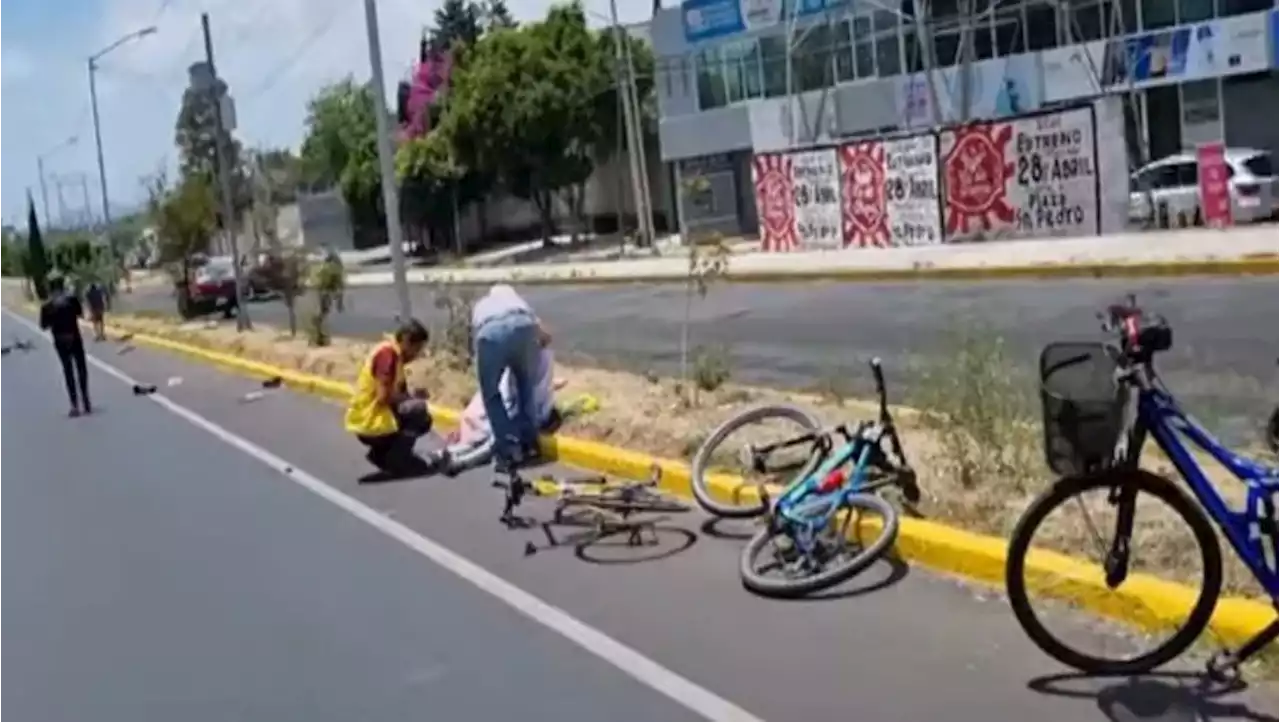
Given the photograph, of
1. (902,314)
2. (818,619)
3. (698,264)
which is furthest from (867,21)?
(818,619)

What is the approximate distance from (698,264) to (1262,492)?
9871 millimetres

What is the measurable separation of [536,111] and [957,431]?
52613 mm

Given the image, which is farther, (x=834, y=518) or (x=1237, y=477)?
(x=834, y=518)

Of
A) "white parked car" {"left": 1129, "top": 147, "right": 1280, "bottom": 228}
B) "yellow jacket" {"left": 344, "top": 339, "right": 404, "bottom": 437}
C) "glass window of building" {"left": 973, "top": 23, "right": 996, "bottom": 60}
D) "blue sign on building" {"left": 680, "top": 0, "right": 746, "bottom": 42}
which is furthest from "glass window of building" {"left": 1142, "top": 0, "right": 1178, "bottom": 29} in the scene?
"yellow jacket" {"left": 344, "top": 339, "right": 404, "bottom": 437}

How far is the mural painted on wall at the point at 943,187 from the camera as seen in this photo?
32.8m

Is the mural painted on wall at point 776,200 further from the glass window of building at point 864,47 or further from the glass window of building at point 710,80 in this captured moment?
the glass window of building at point 710,80

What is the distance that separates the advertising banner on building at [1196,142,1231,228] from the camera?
3130 centimetres

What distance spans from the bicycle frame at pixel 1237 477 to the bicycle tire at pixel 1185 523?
106 mm

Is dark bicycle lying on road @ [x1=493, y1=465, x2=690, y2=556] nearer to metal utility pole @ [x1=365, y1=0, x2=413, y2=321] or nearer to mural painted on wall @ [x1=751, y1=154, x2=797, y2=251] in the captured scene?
metal utility pole @ [x1=365, y1=0, x2=413, y2=321]

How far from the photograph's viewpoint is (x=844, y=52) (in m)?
52.3

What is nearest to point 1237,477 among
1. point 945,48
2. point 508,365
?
point 508,365

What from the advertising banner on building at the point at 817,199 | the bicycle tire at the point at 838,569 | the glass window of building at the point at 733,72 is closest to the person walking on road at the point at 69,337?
the bicycle tire at the point at 838,569

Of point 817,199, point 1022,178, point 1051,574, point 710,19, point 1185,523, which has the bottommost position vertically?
point 1051,574

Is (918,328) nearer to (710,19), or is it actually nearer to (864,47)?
(864,47)
